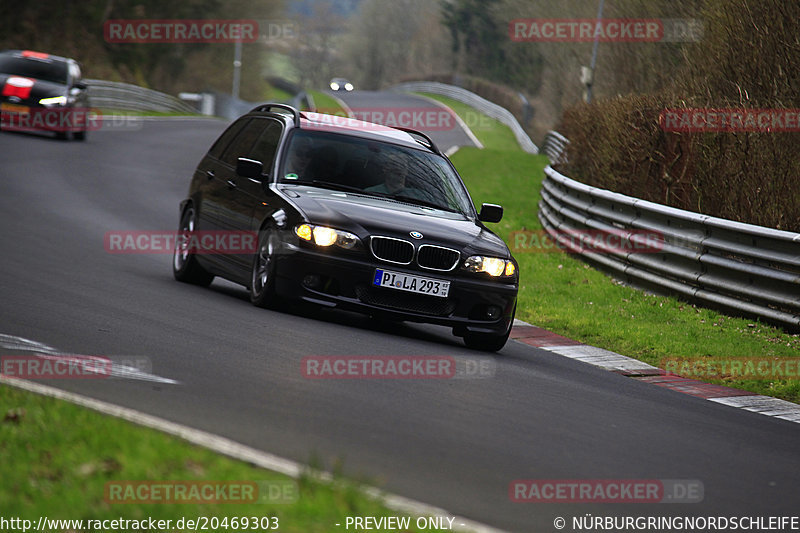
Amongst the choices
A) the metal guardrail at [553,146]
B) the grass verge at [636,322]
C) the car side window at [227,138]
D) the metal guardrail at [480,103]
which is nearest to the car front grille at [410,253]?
the grass verge at [636,322]

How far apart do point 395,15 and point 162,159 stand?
122 metres

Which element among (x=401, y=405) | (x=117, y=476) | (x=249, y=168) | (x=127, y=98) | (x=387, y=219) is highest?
(x=127, y=98)

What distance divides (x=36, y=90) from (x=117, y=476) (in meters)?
24.3

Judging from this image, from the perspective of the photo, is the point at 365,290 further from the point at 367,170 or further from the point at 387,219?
the point at 367,170

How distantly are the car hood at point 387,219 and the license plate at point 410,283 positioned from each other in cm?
29

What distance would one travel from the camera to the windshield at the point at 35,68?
27844mm

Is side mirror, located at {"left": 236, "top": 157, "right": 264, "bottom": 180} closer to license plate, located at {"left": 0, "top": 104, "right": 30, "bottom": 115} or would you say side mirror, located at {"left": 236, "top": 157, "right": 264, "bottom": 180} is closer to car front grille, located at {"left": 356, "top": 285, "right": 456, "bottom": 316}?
car front grille, located at {"left": 356, "top": 285, "right": 456, "bottom": 316}

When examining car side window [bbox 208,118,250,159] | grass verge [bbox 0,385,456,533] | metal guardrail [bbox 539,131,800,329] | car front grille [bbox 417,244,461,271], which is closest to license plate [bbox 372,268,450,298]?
car front grille [bbox 417,244,461,271]

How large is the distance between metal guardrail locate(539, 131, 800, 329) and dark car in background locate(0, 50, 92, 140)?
50.0 feet

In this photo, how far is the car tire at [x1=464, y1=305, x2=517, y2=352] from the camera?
9797 mm

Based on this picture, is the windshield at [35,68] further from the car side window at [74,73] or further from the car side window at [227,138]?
the car side window at [227,138]

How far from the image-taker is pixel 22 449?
475 cm

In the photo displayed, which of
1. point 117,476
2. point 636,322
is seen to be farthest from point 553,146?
point 117,476

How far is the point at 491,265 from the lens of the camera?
9.70m
